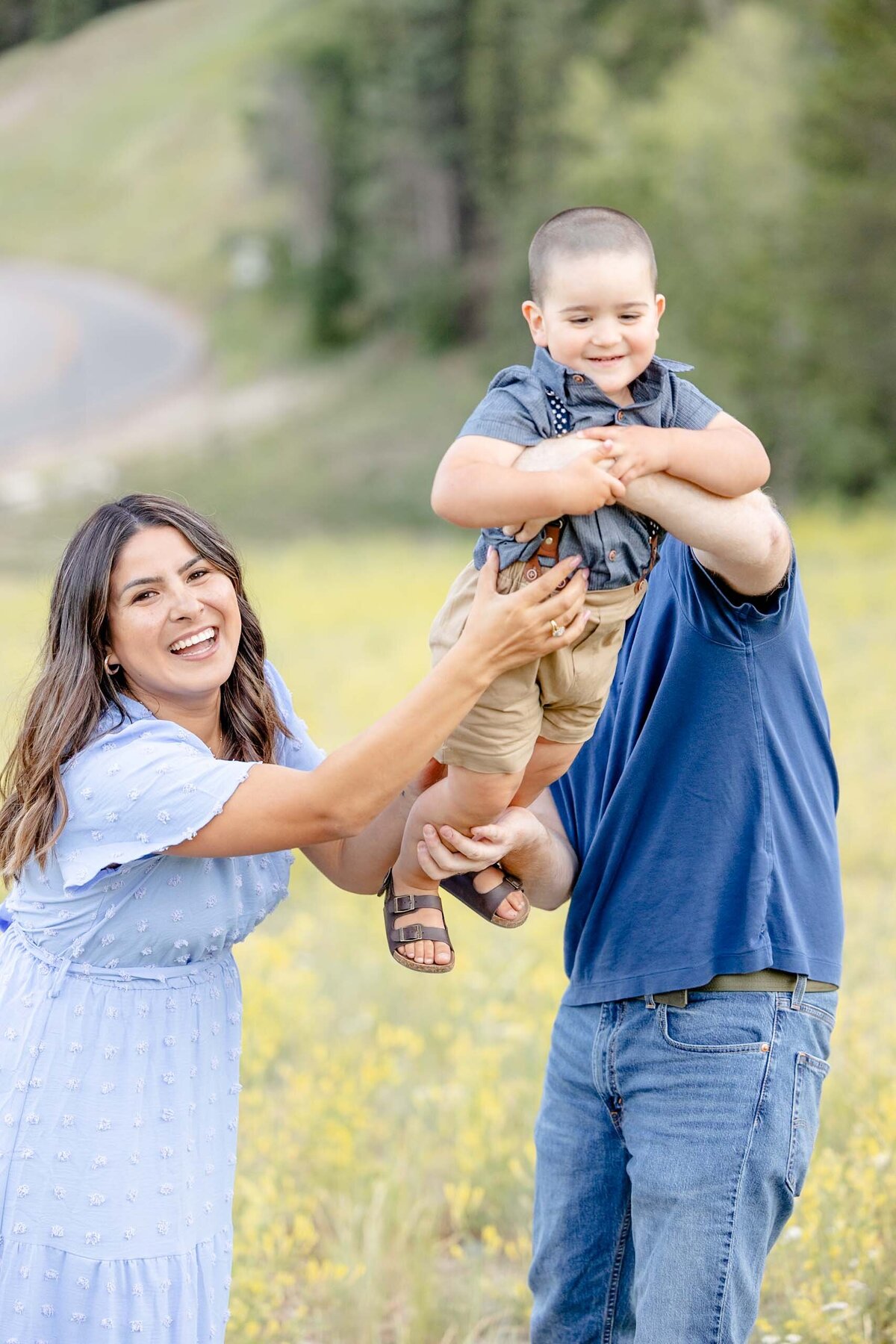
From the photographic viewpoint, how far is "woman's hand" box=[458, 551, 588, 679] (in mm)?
2377

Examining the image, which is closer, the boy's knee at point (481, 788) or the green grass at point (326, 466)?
the boy's knee at point (481, 788)

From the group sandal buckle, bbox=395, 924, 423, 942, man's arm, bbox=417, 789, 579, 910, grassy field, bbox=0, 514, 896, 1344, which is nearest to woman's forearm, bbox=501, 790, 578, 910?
man's arm, bbox=417, 789, 579, 910

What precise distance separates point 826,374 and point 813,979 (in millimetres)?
23403

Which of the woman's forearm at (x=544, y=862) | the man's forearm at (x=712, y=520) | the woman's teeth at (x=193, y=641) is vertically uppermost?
the man's forearm at (x=712, y=520)

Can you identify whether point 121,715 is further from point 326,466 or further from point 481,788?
point 326,466

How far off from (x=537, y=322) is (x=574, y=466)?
0.35 meters

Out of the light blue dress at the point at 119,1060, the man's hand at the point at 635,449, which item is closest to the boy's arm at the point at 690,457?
the man's hand at the point at 635,449

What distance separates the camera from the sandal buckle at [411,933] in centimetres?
282

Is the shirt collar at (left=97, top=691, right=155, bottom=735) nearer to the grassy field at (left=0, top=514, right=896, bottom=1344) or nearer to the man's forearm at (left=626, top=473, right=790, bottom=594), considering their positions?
the man's forearm at (left=626, top=473, right=790, bottom=594)

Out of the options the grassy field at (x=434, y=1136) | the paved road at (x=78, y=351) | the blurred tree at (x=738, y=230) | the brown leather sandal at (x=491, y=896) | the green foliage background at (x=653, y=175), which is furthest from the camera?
the paved road at (x=78, y=351)

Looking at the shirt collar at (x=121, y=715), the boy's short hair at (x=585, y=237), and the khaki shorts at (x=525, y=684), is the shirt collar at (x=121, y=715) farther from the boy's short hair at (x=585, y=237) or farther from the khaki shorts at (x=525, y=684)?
the boy's short hair at (x=585, y=237)

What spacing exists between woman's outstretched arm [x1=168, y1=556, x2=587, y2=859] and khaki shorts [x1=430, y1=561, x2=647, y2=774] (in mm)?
112

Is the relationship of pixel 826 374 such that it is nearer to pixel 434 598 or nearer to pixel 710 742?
pixel 434 598

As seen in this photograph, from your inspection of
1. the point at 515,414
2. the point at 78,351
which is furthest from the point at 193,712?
the point at 78,351
